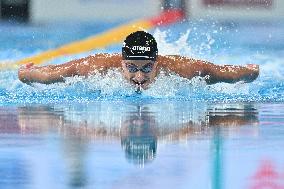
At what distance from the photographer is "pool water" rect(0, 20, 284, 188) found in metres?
2.84

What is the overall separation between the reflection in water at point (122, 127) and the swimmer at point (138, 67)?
1089 millimetres

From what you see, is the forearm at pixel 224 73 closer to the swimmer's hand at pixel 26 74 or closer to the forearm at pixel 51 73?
the forearm at pixel 51 73

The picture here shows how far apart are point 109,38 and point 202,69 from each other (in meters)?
1.39

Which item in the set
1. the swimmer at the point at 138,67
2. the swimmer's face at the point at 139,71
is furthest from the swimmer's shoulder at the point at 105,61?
the swimmer's face at the point at 139,71

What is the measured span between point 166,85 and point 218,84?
0.61 meters

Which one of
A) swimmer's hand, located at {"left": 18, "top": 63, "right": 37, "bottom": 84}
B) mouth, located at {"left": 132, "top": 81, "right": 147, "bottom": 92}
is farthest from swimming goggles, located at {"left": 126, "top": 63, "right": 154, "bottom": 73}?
swimmer's hand, located at {"left": 18, "top": 63, "right": 37, "bottom": 84}

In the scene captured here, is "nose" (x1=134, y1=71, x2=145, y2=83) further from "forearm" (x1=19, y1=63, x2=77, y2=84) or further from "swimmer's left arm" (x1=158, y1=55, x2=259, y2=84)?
"forearm" (x1=19, y1=63, x2=77, y2=84)

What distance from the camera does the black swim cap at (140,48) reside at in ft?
26.9

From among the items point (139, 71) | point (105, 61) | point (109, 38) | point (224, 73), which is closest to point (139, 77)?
point (139, 71)

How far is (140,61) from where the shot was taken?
8109 mm

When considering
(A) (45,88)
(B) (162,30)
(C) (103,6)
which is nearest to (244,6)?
(B) (162,30)

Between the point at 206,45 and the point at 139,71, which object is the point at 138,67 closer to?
the point at 139,71

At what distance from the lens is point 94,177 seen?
2771 millimetres

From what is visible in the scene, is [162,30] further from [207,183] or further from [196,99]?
[207,183]
